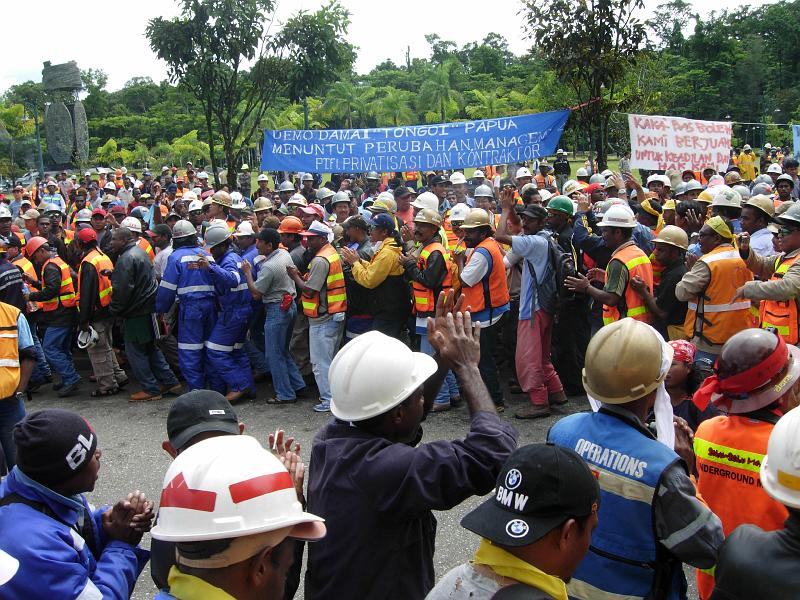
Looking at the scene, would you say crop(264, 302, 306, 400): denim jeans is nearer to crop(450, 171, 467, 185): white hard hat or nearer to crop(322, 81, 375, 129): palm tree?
crop(450, 171, 467, 185): white hard hat

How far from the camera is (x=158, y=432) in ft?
24.8

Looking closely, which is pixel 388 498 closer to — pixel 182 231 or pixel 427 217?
pixel 427 217

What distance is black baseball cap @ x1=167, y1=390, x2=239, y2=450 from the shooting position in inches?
122

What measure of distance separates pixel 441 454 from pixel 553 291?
493 centimetres

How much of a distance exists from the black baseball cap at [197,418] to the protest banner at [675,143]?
964 centimetres

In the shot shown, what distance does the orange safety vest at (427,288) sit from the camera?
24.5 ft

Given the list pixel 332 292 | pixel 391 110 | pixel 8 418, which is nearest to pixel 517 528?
pixel 8 418

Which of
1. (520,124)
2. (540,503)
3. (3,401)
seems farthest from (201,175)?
(540,503)

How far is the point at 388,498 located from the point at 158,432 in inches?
224

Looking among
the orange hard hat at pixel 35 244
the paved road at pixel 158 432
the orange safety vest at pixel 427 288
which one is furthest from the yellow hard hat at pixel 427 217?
the orange hard hat at pixel 35 244

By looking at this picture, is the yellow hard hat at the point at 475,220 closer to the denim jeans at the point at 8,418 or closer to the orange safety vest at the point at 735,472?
the denim jeans at the point at 8,418

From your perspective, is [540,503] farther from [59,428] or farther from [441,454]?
[59,428]

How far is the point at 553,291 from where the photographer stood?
7184mm

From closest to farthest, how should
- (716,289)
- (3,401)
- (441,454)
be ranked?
(441,454) → (3,401) → (716,289)
